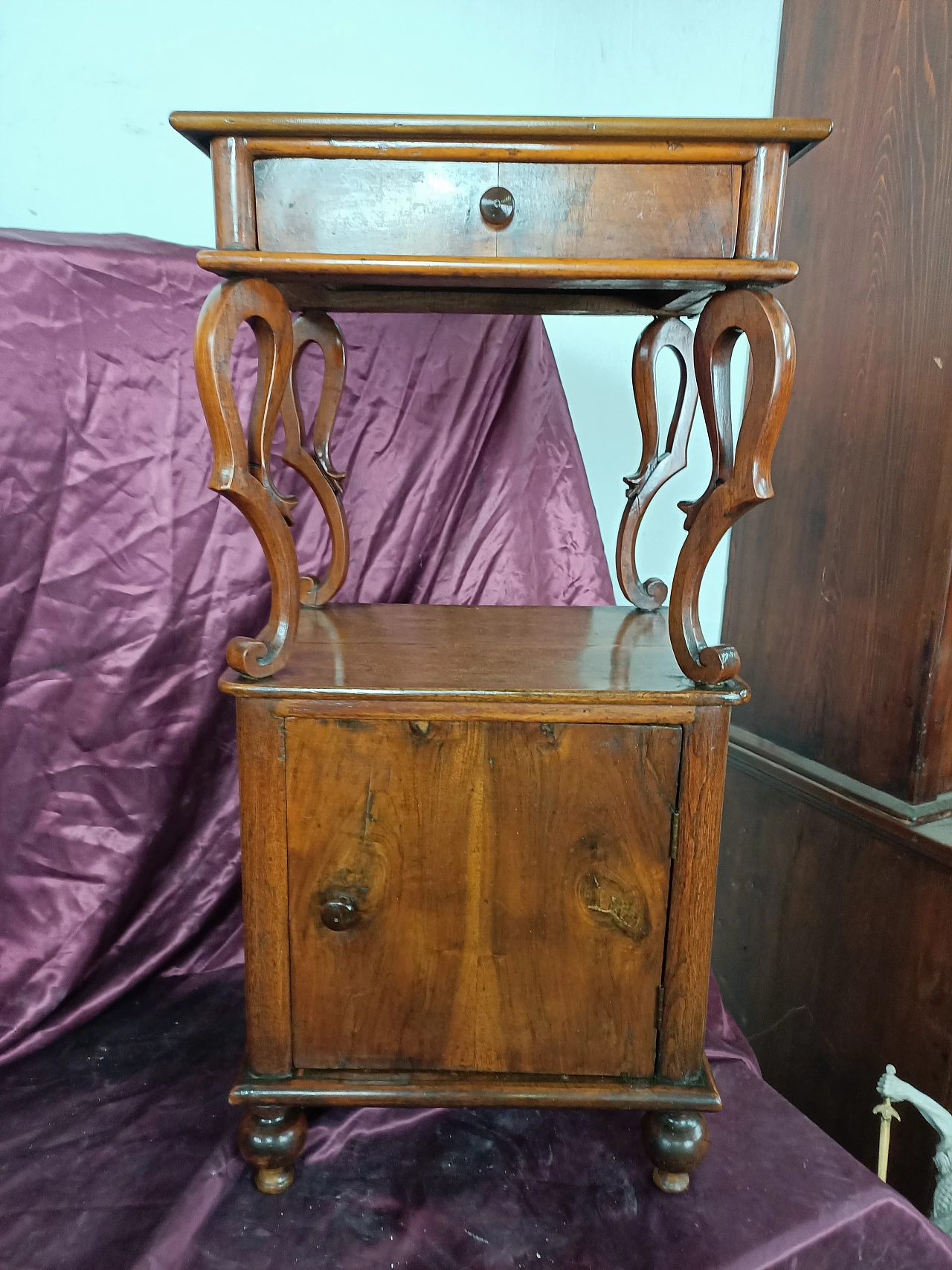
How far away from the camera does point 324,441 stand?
3.59 ft

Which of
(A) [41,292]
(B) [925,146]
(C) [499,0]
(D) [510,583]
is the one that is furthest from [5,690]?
(B) [925,146]

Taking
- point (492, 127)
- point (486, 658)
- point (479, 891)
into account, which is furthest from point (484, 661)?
point (492, 127)

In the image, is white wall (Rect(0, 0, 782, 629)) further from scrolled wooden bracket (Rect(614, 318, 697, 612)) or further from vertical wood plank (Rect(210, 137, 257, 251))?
vertical wood plank (Rect(210, 137, 257, 251))

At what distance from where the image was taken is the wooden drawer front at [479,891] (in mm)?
794

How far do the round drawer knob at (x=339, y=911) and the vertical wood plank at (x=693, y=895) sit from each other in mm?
302

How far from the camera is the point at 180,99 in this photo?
114 cm

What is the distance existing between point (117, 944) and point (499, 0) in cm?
142

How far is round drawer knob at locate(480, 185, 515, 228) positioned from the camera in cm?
71

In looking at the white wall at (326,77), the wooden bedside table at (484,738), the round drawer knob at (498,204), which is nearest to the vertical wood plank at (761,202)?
the wooden bedside table at (484,738)

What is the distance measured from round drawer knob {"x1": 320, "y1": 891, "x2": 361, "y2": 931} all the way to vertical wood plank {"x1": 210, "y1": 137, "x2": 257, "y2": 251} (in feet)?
1.91

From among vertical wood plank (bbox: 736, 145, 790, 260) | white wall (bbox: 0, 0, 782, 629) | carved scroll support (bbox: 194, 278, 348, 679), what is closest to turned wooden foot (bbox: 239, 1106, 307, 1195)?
carved scroll support (bbox: 194, 278, 348, 679)

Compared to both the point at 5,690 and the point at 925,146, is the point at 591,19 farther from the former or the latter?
the point at 5,690

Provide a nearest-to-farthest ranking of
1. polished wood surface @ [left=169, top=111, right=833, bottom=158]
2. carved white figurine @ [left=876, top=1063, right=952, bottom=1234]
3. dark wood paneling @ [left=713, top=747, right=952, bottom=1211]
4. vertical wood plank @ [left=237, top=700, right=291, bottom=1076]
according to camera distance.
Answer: polished wood surface @ [left=169, top=111, right=833, bottom=158]
vertical wood plank @ [left=237, top=700, right=291, bottom=1076]
carved white figurine @ [left=876, top=1063, right=952, bottom=1234]
dark wood paneling @ [left=713, top=747, right=952, bottom=1211]

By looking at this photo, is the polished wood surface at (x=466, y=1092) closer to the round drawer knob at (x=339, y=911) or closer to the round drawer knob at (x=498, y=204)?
the round drawer knob at (x=339, y=911)
